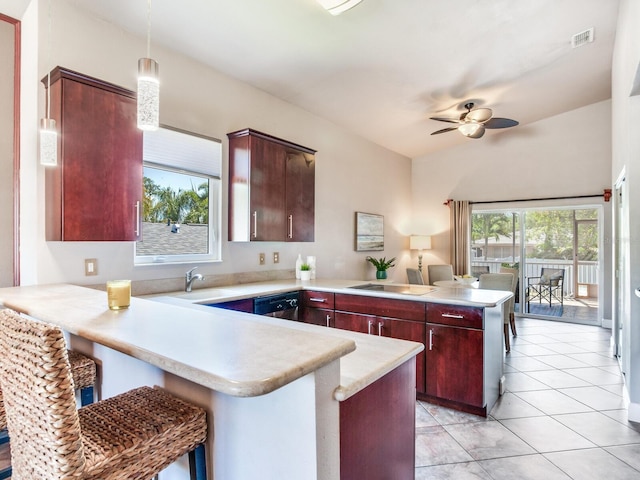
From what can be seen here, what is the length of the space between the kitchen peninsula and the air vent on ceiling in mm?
3904

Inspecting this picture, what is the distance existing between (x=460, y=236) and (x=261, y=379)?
20.7ft

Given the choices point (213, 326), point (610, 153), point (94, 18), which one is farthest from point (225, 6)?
point (610, 153)

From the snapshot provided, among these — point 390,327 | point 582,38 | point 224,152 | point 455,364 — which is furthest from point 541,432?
point 582,38

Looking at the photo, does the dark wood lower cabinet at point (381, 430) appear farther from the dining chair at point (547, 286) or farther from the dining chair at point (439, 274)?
the dining chair at point (547, 286)

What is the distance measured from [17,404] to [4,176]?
2.07 metres

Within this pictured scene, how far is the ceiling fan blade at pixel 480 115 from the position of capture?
426 cm

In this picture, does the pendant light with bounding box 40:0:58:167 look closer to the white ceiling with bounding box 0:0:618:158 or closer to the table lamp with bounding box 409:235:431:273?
the white ceiling with bounding box 0:0:618:158

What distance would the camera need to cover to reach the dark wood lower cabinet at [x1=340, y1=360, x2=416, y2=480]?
1144 millimetres

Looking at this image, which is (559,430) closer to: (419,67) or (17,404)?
(17,404)

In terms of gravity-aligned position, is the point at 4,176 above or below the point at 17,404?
above

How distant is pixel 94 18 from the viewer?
2.57 metres

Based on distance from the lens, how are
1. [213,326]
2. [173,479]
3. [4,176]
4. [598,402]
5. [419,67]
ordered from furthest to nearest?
[419,67]
[598,402]
[4,176]
[173,479]
[213,326]

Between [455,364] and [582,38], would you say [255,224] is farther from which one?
[582,38]

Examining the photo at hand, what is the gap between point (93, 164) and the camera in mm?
2236
